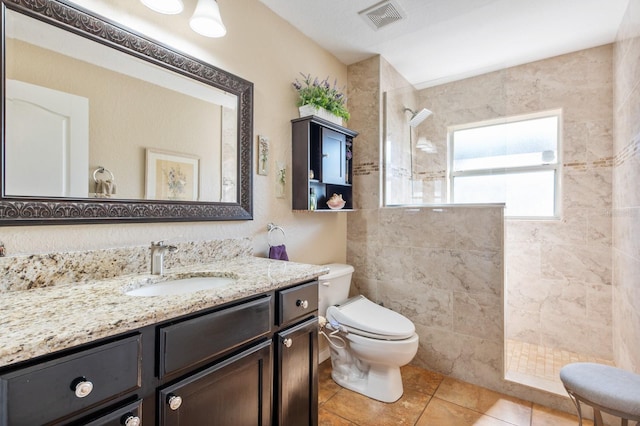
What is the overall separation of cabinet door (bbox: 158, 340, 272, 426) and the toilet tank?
883mm

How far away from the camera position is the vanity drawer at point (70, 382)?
23.0 inches

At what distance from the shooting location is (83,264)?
113cm

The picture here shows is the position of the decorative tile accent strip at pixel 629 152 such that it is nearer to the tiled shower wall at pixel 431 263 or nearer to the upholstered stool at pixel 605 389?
the tiled shower wall at pixel 431 263

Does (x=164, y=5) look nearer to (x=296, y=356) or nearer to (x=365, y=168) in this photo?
(x=296, y=356)

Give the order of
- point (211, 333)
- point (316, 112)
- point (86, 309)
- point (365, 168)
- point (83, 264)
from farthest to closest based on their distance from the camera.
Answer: point (365, 168), point (316, 112), point (83, 264), point (211, 333), point (86, 309)

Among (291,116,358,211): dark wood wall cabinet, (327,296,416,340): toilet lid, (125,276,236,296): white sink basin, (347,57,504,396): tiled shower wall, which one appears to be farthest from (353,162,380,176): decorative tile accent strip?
(125,276,236,296): white sink basin

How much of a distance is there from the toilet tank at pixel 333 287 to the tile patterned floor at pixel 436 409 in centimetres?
55

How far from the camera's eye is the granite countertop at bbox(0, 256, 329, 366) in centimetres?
62

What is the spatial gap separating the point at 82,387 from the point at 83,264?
2.04 ft

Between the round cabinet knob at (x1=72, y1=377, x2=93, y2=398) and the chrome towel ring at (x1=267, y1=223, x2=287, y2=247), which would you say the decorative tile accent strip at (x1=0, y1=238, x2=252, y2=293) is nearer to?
the chrome towel ring at (x1=267, y1=223, x2=287, y2=247)

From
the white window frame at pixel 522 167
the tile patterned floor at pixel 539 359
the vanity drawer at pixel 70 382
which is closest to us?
the vanity drawer at pixel 70 382

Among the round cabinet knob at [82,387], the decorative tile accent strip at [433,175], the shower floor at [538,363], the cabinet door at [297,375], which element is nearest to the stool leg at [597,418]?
the shower floor at [538,363]

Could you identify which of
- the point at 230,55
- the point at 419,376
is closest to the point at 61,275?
the point at 230,55

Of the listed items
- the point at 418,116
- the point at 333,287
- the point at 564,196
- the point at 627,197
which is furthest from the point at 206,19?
the point at 564,196
